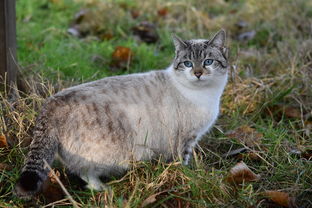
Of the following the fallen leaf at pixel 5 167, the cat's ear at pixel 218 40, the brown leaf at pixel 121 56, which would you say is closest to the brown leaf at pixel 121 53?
the brown leaf at pixel 121 56

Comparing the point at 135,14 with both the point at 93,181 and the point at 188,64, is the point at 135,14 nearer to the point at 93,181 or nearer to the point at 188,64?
the point at 188,64

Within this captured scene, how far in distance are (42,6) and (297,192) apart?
4581 millimetres

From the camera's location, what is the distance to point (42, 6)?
6.05 m

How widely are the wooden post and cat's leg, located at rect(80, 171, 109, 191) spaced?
3.84 ft

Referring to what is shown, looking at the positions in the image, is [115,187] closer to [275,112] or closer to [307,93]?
[275,112]

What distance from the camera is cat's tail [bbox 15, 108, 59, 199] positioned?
2398 mm

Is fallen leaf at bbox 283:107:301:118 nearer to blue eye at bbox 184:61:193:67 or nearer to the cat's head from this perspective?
the cat's head

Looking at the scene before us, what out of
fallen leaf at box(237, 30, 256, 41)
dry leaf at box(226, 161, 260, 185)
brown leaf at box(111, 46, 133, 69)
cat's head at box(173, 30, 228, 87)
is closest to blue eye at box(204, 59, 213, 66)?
cat's head at box(173, 30, 228, 87)

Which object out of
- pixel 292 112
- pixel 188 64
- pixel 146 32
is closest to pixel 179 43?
pixel 188 64

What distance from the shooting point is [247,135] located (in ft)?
11.5

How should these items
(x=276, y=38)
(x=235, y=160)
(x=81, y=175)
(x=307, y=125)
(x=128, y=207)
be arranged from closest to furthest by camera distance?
(x=128, y=207), (x=81, y=175), (x=235, y=160), (x=307, y=125), (x=276, y=38)

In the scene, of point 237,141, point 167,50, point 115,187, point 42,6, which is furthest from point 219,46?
point 42,6

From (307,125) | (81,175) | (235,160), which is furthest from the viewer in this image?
(307,125)

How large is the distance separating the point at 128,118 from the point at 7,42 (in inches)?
53.3
